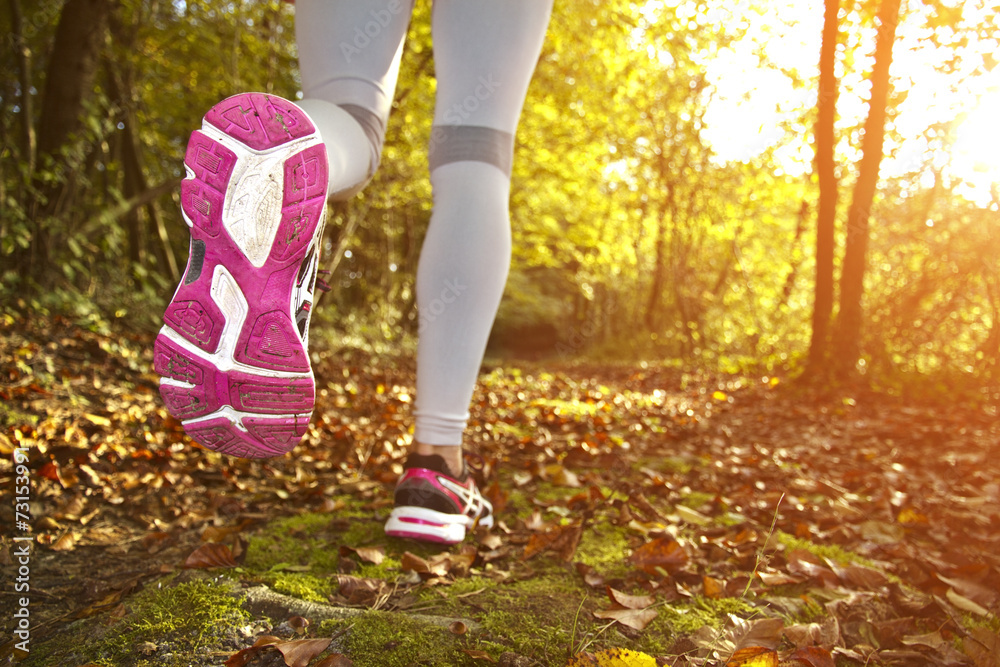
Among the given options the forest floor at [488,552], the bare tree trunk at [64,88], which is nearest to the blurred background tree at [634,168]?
the bare tree trunk at [64,88]

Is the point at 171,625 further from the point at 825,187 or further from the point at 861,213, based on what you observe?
the point at 825,187

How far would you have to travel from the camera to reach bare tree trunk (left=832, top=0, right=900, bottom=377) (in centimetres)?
511

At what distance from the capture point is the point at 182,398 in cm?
96

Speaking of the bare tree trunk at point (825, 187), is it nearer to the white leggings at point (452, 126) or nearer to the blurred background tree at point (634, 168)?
the blurred background tree at point (634, 168)

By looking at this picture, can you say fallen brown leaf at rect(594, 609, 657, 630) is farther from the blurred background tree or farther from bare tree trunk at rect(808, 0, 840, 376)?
bare tree trunk at rect(808, 0, 840, 376)

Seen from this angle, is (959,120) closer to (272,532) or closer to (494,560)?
(494,560)

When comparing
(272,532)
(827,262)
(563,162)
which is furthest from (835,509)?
(563,162)

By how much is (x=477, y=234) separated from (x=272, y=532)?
87 centimetres

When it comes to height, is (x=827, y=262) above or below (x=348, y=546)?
above

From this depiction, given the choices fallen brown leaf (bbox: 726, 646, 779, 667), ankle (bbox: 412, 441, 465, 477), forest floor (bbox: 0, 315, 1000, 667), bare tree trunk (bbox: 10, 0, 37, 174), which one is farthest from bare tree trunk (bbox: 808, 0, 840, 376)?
bare tree trunk (bbox: 10, 0, 37, 174)

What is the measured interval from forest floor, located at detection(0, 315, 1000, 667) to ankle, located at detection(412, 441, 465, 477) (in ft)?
0.60

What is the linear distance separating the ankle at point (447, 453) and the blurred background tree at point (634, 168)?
109 inches

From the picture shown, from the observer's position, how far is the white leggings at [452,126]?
1.36 m

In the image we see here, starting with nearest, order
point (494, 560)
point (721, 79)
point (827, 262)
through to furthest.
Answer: point (494, 560) → point (827, 262) → point (721, 79)
